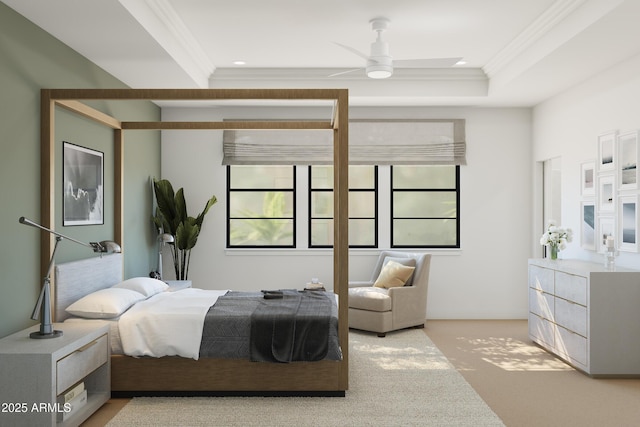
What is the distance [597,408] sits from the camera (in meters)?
3.92

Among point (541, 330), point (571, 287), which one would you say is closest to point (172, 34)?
point (571, 287)

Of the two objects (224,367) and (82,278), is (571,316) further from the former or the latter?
(82,278)

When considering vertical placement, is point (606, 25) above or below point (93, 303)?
above

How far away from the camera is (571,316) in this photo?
4.95 m

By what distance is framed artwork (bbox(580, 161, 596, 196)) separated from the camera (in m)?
5.59

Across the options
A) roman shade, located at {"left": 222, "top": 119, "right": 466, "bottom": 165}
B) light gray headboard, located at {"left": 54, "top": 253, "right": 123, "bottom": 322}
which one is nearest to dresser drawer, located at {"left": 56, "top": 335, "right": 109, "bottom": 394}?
light gray headboard, located at {"left": 54, "top": 253, "right": 123, "bottom": 322}

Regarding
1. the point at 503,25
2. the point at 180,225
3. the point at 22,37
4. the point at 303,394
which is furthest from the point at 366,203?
the point at 22,37

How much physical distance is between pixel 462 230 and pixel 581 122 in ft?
6.61

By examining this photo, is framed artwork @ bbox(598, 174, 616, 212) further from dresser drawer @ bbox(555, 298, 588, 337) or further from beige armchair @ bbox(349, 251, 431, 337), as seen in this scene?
beige armchair @ bbox(349, 251, 431, 337)

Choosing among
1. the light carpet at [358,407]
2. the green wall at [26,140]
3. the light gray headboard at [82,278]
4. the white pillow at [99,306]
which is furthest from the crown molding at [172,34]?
the light carpet at [358,407]

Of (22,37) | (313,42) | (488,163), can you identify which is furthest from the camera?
(488,163)

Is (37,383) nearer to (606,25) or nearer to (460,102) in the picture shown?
(606,25)

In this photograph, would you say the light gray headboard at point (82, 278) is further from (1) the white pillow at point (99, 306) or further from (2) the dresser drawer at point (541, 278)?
(2) the dresser drawer at point (541, 278)

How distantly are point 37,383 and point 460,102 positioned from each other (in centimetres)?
547
